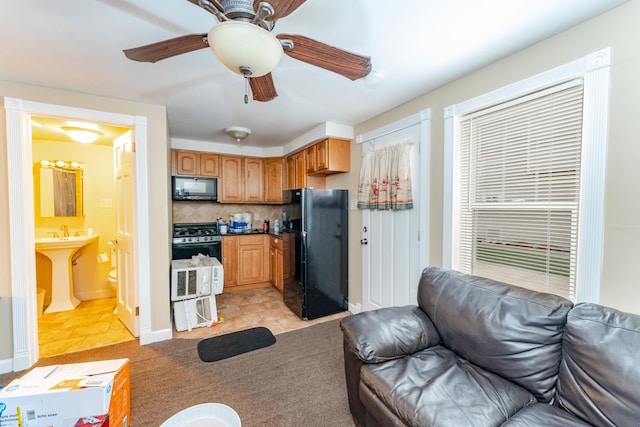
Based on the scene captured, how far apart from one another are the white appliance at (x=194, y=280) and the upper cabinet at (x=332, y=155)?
5.82ft

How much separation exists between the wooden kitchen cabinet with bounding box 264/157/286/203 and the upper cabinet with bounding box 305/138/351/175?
1.20 m

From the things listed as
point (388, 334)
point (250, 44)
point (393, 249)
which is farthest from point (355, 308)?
point (250, 44)

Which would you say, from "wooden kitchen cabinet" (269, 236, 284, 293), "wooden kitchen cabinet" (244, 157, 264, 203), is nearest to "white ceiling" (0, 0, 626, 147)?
"wooden kitchen cabinet" (244, 157, 264, 203)

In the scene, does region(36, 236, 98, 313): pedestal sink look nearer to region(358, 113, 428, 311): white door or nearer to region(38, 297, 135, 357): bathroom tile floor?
region(38, 297, 135, 357): bathroom tile floor

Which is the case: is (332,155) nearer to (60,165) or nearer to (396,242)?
(396,242)

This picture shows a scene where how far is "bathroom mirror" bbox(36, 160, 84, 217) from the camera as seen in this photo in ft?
11.1

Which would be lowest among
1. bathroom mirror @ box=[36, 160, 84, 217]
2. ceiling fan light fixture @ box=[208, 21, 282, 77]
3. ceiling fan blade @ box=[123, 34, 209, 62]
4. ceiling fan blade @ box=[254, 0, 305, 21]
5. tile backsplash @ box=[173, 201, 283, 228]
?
tile backsplash @ box=[173, 201, 283, 228]

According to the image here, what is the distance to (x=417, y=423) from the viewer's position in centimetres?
106

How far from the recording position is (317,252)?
3.15 m

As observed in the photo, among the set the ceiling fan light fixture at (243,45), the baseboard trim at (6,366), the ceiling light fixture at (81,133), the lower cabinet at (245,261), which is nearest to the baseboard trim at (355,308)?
the lower cabinet at (245,261)

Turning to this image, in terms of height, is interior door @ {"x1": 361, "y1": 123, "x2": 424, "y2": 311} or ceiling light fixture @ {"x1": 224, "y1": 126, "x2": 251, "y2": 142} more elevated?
ceiling light fixture @ {"x1": 224, "y1": 126, "x2": 251, "y2": 142}

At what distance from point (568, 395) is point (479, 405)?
1.35 ft

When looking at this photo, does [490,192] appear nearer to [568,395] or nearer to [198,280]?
[568,395]

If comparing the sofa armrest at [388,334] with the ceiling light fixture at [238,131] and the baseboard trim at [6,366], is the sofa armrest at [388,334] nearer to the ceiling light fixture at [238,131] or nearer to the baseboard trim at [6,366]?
the ceiling light fixture at [238,131]
